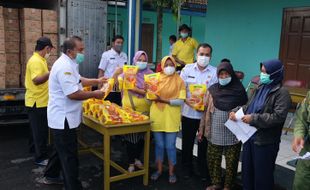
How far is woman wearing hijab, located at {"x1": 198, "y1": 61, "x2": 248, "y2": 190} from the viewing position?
3460 millimetres

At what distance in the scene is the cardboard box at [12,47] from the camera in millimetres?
5223

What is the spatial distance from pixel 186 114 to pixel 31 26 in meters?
2.87

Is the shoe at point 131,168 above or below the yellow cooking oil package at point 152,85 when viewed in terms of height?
below

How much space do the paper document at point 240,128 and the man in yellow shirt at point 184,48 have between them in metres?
4.15

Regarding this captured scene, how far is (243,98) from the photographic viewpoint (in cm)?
353

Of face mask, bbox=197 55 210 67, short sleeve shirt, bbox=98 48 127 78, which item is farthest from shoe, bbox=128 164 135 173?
short sleeve shirt, bbox=98 48 127 78

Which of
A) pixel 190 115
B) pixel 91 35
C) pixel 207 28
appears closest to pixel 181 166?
pixel 190 115

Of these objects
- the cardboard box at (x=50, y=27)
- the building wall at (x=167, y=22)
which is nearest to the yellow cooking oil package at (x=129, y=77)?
the cardboard box at (x=50, y=27)

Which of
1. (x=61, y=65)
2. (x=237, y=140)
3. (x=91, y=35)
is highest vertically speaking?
(x=91, y=35)

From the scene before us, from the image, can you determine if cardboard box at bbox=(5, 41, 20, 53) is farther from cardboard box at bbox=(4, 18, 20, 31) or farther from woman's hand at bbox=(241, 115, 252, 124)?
woman's hand at bbox=(241, 115, 252, 124)

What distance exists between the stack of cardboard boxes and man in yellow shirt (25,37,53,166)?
1.00 m

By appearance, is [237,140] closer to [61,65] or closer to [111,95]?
[61,65]

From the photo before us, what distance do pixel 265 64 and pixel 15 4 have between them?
4.68 m

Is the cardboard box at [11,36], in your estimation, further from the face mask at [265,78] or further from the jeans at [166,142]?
the face mask at [265,78]
